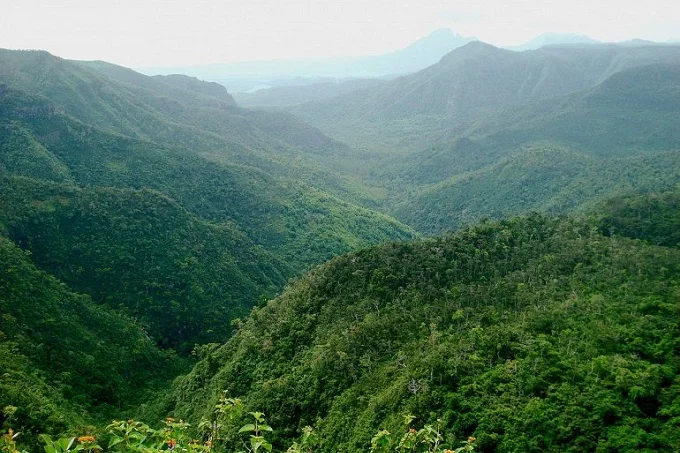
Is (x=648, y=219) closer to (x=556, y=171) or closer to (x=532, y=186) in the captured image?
(x=532, y=186)

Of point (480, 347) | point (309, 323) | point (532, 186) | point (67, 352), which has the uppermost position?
point (480, 347)

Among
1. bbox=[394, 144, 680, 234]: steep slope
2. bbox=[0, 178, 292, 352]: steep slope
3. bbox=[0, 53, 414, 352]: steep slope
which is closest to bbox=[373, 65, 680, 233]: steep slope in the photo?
bbox=[394, 144, 680, 234]: steep slope

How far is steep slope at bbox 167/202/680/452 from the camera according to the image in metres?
27.1

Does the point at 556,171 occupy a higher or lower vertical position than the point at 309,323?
lower

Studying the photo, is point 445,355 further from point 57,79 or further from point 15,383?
point 57,79

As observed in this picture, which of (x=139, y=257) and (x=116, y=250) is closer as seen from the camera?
(x=116, y=250)

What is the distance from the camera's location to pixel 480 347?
3412cm

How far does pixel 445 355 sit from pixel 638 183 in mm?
101948

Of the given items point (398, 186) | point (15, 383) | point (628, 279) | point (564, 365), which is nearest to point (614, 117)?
point (398, 186)

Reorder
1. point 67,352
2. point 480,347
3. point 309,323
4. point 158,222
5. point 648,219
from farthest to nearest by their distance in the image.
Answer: point 158,222 → point 648,219 → point 67,352 → point 309,323 → point 480,347

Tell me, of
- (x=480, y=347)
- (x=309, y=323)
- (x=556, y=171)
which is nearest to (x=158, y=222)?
(x=309, y=323)

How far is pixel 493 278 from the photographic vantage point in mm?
44125

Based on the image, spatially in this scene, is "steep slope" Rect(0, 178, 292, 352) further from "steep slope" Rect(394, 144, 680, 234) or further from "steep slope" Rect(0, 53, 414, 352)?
"steep slope" Rect(394, 144, 680, 234)

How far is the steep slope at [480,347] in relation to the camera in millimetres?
27109
